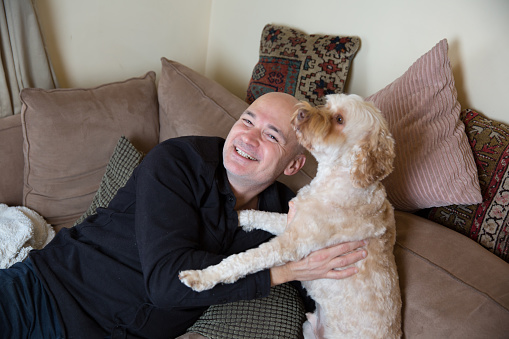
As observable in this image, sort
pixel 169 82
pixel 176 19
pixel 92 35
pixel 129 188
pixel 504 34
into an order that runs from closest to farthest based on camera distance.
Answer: pixel 129 188
pixel 504 34
pixel 169 82
pixel 92 35
pixel 176 19

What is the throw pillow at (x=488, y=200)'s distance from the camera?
1687 mm

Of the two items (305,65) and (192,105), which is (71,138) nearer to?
(192,105)

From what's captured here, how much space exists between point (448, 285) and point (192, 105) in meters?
1.59

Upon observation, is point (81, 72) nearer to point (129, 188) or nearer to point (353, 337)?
point (129, 188)

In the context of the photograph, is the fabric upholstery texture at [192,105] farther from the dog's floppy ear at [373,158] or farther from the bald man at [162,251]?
the dog's floppy ear at [373,158]

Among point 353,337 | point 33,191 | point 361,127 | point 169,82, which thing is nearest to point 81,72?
point 169,82

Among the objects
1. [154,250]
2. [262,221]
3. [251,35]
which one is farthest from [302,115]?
[251,35]

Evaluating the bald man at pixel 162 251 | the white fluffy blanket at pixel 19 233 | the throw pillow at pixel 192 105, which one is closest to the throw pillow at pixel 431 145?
the bald man at pixel 162 251

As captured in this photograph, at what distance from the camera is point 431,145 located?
1.78m

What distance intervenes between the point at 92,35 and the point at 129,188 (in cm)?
165

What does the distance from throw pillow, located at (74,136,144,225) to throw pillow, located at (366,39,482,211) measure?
1254 mm

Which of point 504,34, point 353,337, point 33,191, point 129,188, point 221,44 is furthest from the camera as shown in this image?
point 221,44

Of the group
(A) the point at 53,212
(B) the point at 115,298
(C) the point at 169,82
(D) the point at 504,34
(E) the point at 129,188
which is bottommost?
(A) the point at 53,212

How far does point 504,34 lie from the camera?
1.88 m
